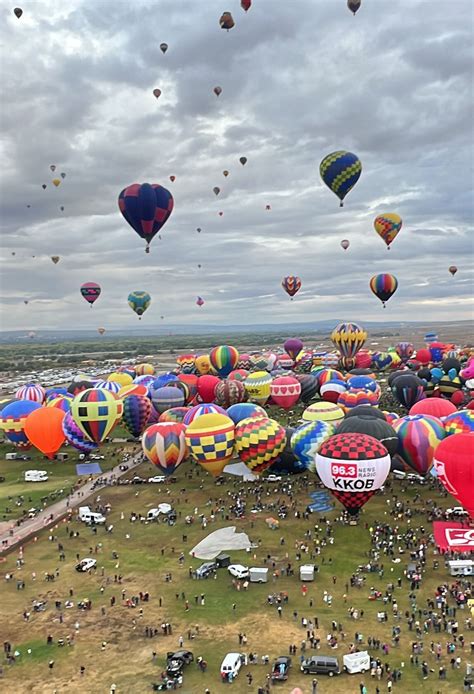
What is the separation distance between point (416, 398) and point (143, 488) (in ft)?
86.9

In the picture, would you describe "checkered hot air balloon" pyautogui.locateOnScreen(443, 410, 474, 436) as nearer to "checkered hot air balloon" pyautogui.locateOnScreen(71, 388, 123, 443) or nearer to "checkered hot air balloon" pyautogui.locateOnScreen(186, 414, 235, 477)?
"checkered hot air balloon" pyautogui.locateOnScreen(186, 414, 235, 477)

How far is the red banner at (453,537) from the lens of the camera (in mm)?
26766

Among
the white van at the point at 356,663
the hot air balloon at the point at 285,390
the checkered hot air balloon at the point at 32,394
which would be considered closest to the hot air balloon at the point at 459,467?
the white van at the point at 356,663

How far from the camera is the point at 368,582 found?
24.8 m

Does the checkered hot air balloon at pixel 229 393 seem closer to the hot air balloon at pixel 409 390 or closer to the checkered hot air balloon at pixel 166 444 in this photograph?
the hot air balloon at pixel 409 390

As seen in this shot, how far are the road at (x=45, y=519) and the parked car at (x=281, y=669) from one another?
1586 cm

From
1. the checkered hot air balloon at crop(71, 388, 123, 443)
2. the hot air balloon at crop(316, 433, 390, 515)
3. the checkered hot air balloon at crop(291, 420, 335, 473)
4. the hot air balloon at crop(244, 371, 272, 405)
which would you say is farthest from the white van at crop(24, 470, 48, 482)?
the hot air balloon at crop(244, 371, 272, 405)

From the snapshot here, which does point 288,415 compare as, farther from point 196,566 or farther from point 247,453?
point 196,566

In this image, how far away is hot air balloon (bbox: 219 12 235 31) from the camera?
3981 centimetres

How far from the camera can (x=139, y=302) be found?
70.3m

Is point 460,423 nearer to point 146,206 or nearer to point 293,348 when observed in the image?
point 146,206

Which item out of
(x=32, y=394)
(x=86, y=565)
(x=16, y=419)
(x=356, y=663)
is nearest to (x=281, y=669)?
(x=356, y=663)

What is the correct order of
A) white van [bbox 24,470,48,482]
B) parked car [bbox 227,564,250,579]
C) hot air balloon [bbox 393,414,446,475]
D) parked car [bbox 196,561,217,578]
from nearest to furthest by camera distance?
1. parked car [bbox 227,564,250,579]
2. parked car [bbox 196,561,217,578]
3. hot air balloon [bbox 393,414,446,475]
4. white van [bbox 24,470,48,482]

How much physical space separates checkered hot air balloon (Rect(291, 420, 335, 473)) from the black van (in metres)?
17.7
